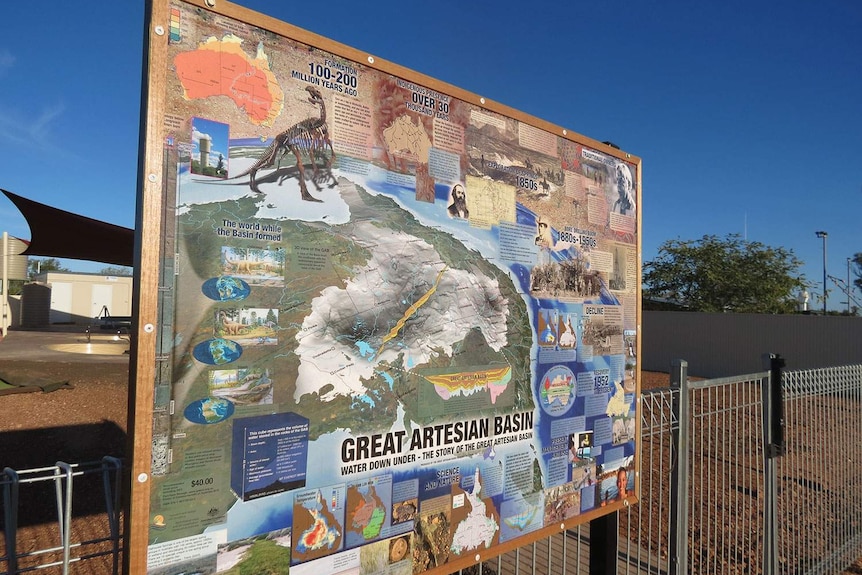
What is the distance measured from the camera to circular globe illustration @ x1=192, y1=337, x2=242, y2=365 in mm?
1464

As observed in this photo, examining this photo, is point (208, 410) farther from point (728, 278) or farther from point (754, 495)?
point (728, 278)

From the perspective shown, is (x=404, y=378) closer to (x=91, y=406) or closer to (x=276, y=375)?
(x=276, y=375)

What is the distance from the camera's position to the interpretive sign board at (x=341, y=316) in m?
1.44

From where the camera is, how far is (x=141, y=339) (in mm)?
1364

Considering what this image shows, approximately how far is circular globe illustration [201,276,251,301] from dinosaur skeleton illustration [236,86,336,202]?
0.29 meters

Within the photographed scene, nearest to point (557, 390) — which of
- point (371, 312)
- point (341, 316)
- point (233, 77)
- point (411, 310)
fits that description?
point (411, 310)

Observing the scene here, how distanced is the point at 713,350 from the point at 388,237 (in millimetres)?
23379

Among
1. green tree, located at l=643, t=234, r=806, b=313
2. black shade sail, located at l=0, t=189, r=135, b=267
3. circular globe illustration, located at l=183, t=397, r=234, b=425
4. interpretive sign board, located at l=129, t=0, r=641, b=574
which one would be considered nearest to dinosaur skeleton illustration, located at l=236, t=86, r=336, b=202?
interpretive sign board, located at l=129, t=0, r=641, b=574

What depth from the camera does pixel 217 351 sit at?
4.89 feet

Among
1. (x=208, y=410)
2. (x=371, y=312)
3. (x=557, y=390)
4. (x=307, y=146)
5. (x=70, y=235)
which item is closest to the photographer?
(x=208, y=410)

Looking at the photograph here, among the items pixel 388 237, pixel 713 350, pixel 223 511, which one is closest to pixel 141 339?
pixel 223 511

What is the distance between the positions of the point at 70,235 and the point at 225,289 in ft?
21.1

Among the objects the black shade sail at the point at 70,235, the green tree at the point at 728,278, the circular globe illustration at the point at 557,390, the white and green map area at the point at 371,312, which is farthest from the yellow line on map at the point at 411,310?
the green tree at the point at 728,278

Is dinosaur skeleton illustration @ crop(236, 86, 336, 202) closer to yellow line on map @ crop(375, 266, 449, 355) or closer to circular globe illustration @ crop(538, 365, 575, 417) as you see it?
yellow line on map @ crop(375, 266, 449, 355)
